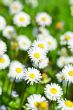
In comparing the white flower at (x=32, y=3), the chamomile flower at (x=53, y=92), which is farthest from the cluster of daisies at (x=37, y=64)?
the white flower at (x=32, y=3)

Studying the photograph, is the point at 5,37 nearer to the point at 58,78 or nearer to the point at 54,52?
the point at 54,52

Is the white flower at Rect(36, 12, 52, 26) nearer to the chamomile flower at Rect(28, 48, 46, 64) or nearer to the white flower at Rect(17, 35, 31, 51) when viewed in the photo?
the white flower at Rect(17, 35, 31, 51)

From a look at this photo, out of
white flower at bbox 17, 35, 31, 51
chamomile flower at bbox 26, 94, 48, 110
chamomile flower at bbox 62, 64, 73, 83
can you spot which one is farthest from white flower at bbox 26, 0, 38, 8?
chamomile flower at bbox 26, 94, 48, 110

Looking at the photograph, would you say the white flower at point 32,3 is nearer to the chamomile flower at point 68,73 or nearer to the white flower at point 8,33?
the white flower at point 8,33

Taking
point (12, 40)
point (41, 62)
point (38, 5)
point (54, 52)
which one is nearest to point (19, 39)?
point (12, 40)

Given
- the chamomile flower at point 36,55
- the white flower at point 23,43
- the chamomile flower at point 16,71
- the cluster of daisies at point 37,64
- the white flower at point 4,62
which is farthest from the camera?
the white flower at point 23,43

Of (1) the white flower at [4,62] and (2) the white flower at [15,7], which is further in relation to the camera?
(2) the white flower at [15,7]

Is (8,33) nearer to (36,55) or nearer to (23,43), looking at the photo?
(23,43)
